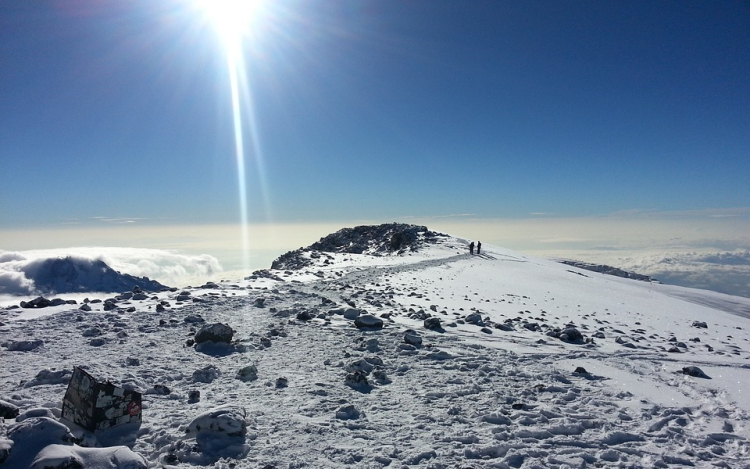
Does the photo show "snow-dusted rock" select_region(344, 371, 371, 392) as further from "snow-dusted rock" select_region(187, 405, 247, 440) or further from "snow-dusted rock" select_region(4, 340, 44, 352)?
"snow-dusted rock" select_region(4, 340, 44, 352)

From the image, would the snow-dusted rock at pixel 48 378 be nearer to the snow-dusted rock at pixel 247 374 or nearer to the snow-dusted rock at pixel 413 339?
the snow-dusted rock at pixel 247 374

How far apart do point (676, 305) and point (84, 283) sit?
186874mm

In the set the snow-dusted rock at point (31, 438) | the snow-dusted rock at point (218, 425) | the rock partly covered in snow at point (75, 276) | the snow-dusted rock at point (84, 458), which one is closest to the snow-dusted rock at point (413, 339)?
the snow-dusted rock at point (218, 425)

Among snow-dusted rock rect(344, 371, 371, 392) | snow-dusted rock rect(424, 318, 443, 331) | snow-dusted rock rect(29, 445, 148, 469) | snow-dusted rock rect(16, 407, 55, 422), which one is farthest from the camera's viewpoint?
snow-dusted rock rect(424, 318, 443, 331)

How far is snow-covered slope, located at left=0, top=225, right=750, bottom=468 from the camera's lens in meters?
5.26

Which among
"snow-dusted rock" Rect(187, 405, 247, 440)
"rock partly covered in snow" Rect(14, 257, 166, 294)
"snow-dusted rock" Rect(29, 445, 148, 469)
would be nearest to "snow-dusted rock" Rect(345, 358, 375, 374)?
"snow-dusted rock" Rect(187, 405, 247, 440)

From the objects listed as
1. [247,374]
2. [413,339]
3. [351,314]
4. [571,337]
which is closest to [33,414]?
[247,374]

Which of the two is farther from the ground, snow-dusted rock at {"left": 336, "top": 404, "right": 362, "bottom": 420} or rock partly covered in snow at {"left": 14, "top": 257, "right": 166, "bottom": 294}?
snow-dusted rock at {"left": 336, "top": 404, "right": 362, "bottom": 420}

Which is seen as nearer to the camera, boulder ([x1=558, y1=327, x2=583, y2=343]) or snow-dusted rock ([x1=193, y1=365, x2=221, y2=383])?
snow-dusted rock ([x1=193, y1=365, x2=221, y2=383])

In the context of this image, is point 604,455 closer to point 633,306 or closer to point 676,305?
point 633,306

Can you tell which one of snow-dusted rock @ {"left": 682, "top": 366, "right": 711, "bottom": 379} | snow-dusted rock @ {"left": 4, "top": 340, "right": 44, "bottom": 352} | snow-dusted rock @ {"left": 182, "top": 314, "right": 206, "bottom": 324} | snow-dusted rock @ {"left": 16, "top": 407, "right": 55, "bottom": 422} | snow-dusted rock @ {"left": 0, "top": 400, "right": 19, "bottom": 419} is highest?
snow-dusted rock @ {"left": 16, "top": 407, "right": 55, "bottom": 422}

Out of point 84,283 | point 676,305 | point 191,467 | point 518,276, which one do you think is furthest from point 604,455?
point 84,283

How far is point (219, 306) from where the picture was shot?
1439cm

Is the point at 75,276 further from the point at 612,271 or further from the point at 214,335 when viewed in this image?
the point at 214,335
